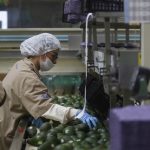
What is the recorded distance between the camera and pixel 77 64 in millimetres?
7133

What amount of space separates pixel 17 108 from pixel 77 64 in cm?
326

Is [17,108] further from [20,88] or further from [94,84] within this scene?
[94,84]

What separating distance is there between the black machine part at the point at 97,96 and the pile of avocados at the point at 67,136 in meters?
0.21

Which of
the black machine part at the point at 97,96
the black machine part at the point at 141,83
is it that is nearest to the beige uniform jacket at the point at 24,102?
the black machine part at the point at 97,96

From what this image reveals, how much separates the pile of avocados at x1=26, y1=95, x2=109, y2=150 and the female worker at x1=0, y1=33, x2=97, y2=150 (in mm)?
82

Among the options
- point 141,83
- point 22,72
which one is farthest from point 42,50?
point 141,83

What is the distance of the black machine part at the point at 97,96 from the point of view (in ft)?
12.6

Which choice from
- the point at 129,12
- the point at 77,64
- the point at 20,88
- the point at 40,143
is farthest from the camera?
the point at 77,64

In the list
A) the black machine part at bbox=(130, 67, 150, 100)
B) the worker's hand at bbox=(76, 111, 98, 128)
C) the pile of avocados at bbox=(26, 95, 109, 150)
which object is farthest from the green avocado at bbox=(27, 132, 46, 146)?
the black machine part at bbox=(130, 67, 150, 100)

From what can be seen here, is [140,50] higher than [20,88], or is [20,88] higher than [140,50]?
[140,50]

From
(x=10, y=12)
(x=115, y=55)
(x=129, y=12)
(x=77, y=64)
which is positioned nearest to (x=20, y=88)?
(x=115, y=55)

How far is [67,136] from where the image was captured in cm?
362

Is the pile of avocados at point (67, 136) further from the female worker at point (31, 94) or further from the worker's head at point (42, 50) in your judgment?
the worker's head at point (42, 50)

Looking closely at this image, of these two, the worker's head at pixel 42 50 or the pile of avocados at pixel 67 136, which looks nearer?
the pile of avocados at pixel 67 136
